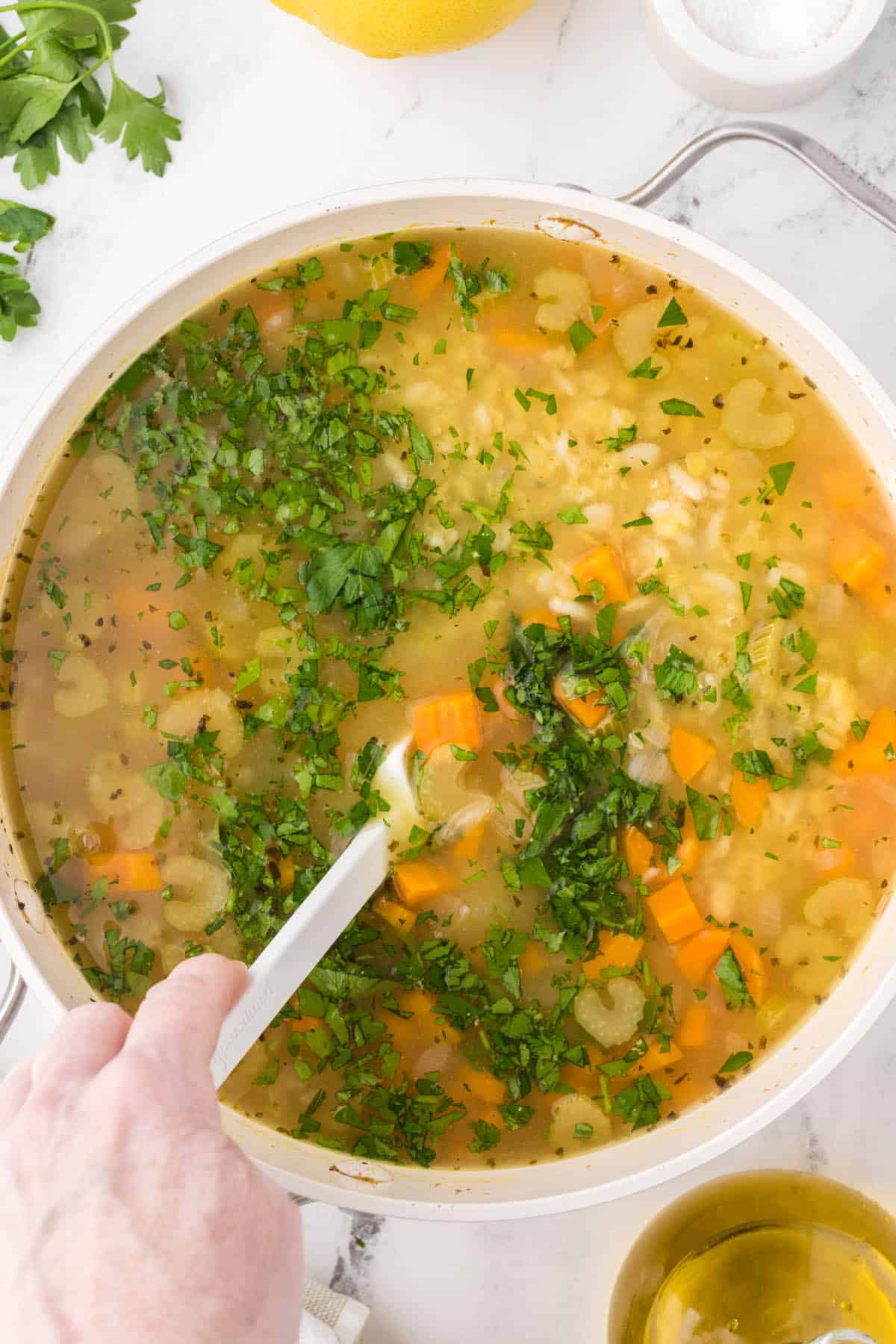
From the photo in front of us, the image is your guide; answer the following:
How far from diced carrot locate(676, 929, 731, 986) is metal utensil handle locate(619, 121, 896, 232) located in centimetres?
139

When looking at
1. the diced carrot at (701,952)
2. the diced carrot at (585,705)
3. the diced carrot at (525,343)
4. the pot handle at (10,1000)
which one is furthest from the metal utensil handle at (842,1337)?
the diced carrot at (525,343)

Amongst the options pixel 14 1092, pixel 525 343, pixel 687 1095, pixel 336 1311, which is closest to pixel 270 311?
pixel 525 343

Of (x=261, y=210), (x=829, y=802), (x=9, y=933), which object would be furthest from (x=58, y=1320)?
(x=261, y=210)

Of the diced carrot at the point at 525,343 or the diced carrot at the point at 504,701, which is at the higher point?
the diced carrot at the point at 525,343

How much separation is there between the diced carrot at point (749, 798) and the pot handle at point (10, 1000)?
1.45 meters

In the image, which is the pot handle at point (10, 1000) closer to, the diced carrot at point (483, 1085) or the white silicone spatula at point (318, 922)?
the white silicone spatula at point (318, 922)

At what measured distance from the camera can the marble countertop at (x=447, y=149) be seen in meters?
2.24

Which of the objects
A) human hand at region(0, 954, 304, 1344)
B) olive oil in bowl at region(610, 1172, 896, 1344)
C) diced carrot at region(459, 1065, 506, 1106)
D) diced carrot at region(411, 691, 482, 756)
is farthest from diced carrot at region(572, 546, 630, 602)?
olive oil in bowl at region(610, 1172, 896, 1344)

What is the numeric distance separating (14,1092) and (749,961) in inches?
51.5

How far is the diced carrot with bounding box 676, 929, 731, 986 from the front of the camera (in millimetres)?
2088

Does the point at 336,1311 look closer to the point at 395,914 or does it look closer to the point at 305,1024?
the point at 305,1024

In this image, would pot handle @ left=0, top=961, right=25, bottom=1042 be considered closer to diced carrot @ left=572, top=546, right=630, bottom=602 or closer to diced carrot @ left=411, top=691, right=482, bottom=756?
diced carrot @ left=411, top=691, right=482, bottom=756

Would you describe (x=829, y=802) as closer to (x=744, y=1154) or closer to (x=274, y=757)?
(x=744, y=1154)

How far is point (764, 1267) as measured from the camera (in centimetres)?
213
